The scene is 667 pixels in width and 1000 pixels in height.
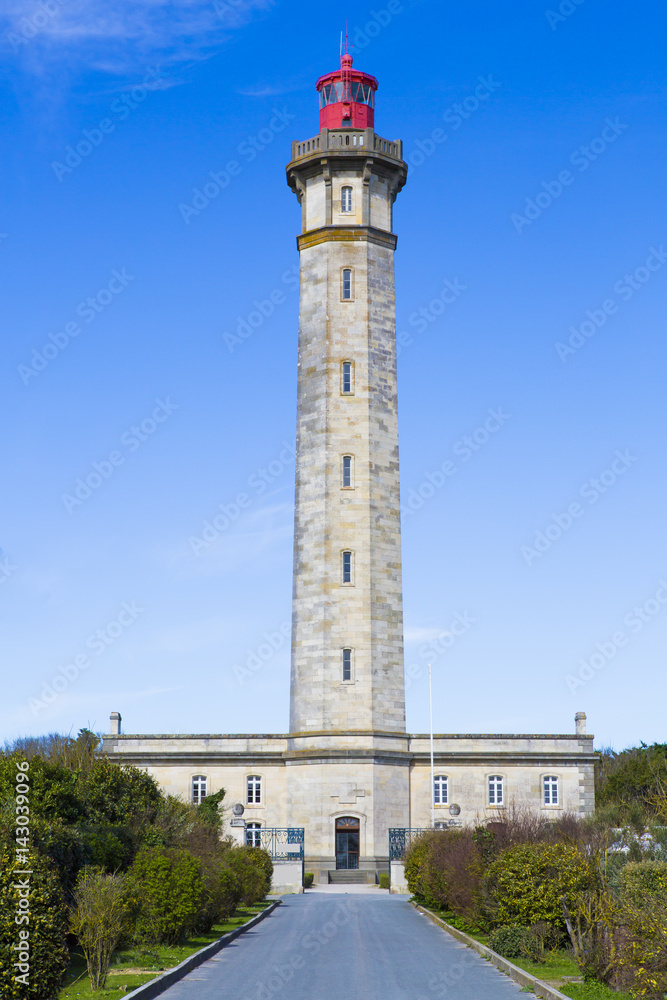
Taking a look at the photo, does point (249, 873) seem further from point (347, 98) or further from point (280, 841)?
point (347, 98)

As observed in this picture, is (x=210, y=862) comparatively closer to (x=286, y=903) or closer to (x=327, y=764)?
(x=286, y=903)

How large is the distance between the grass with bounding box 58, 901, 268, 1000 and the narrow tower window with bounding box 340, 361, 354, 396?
90.0 feet

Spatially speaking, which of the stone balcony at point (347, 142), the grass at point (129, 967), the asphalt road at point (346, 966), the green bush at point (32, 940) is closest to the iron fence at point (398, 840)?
the asphalt road at point (346, 966)

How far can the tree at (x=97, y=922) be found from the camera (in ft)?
58.0

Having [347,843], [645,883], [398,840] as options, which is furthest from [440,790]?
[645,883]

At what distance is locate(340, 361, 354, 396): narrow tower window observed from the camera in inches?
1911

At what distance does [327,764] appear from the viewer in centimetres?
4550

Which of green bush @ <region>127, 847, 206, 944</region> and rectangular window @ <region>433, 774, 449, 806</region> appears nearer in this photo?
green bush @ <region>127, 847, 206, 944</region>

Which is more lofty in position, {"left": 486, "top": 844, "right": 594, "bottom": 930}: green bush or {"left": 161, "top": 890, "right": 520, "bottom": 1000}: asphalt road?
{"left": 486, "top": 844, "right": 594, "bottom": 930}: green bush

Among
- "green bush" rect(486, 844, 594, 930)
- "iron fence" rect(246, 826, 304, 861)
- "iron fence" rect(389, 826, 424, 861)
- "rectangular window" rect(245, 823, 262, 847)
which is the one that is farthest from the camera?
"rectangular window" rect(245, 823, 262, 847)

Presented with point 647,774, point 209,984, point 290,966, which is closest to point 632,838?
point 290,966

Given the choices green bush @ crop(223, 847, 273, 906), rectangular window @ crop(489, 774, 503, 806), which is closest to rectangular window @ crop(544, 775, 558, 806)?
rectangular window @ crop(489, 774, 503, 806)

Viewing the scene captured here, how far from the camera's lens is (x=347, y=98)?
52406 millimetres

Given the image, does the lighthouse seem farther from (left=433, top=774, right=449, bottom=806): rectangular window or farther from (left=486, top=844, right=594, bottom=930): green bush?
(left=486, top=844, right=594, bottom=930): green bush
